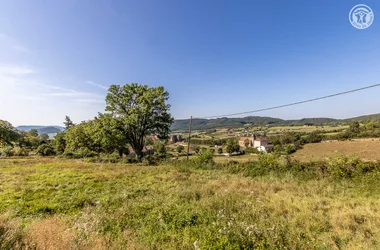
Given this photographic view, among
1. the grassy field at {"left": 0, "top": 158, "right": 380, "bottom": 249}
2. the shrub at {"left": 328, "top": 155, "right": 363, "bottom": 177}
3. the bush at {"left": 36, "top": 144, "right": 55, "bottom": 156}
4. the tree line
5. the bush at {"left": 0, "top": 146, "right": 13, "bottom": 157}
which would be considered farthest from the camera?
the bush at {"left": 36, "top": 144, "right": 55, "bottom": 156}

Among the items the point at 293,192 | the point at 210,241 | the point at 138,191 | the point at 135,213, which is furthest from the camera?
the point at 138,191

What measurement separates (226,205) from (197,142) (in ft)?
353

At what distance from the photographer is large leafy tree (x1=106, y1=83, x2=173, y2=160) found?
22281 mm

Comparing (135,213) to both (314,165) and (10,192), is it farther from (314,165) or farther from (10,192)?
(314,165)

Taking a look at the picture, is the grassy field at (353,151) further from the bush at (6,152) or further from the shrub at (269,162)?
the bush at (6,152)

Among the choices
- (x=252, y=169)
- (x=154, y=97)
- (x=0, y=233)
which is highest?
(x=154, y=97)

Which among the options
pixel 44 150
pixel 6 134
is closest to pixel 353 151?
pixel 44 150

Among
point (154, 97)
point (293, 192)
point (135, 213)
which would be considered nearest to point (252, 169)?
point (293, 192)

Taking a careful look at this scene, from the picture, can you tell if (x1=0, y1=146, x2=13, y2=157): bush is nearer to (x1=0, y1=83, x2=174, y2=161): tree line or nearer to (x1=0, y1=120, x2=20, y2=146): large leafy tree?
(x1=0, y1=120, x2=20, y2=146): large leafy tree

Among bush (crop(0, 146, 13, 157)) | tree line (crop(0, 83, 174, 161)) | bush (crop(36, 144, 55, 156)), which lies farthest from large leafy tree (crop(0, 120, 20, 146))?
tree line (crop(0, 83, 174, 161))

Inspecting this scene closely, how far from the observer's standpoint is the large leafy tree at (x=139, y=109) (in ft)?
73.1

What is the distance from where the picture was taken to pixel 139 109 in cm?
2227

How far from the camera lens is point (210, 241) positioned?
151 inches

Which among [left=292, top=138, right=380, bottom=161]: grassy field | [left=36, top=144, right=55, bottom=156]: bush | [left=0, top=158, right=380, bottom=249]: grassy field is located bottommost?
[left=292, top=138, right=380, bottom=161]: grassy field
